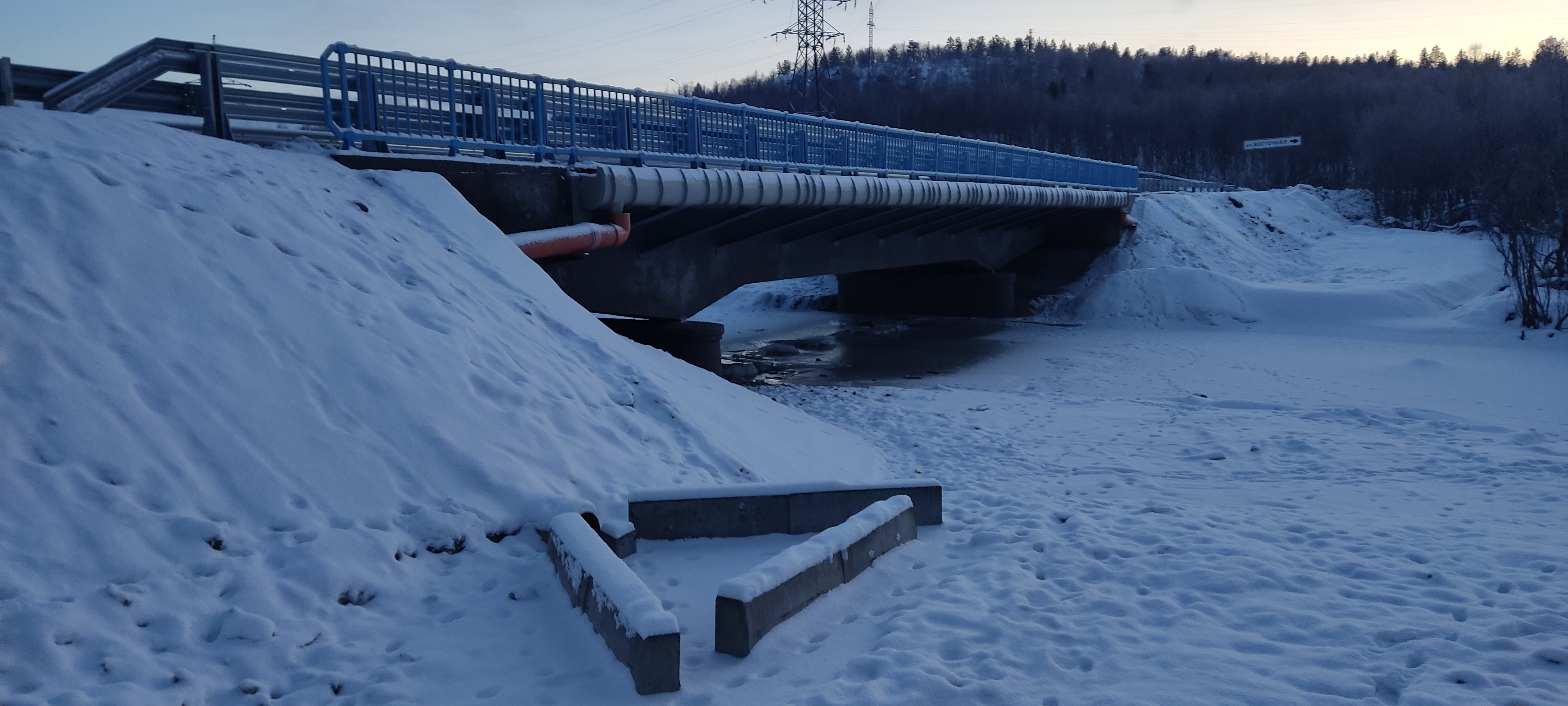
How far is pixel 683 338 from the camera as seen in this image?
632 inches

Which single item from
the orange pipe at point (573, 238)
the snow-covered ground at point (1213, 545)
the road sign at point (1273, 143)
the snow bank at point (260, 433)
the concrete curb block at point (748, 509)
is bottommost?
the snow-covered ground at point (1213, 545)

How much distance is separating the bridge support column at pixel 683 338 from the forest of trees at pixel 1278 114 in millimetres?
18182

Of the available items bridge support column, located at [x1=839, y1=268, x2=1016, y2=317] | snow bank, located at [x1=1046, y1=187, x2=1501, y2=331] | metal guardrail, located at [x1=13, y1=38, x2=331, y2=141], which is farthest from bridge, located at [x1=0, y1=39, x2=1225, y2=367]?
snow bank, located at [x1=1046, y1=187, x2=1501, y2=331]

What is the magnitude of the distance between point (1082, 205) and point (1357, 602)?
25102 mm

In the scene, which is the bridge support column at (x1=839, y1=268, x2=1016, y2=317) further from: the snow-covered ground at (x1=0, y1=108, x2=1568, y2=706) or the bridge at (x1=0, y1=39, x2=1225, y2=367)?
the snow-covered ground at (x1=0, y1=108, x2=1568, y2=706)

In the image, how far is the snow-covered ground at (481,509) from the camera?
144 inches

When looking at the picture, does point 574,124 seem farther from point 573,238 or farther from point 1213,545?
point 1213,545

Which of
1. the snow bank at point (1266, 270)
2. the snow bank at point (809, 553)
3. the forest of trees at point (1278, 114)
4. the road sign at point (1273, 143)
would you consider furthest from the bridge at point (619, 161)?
the road sign at point (1273, 143)

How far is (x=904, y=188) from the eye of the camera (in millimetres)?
17844

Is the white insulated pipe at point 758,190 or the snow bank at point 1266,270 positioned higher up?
the white insulated pipe at point 758,190

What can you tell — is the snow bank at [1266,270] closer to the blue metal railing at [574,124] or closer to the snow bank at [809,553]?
the blue metal railing at [574,124]

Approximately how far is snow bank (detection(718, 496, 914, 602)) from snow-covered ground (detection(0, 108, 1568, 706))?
239 mm

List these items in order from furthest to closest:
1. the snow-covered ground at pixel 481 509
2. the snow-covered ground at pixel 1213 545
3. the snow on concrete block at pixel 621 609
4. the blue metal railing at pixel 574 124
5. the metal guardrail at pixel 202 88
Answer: the blue metal railing at pixel 574 124 → the metal guardrail at pixel 202 88 → the snow-covered ground at pixel 1213 545 → the snow-covered ground at pixel 481 509 → the snow on concrete block at pixel 621 609

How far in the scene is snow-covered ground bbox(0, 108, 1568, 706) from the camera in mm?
3662
